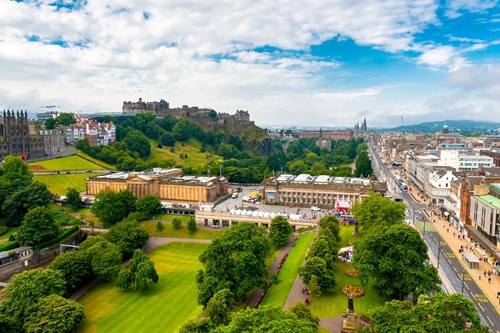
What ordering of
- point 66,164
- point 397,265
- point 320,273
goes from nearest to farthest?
point 397,265 < point 320,273 < point 66,164

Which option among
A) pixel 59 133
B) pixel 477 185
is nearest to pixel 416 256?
pixel 477 185

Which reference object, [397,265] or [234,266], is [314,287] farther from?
[234,266]

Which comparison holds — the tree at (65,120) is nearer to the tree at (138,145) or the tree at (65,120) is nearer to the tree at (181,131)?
the tree at (138,145)

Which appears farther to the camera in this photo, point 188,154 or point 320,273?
point 188,154

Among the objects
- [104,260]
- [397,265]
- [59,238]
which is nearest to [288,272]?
Answer: [397,265]

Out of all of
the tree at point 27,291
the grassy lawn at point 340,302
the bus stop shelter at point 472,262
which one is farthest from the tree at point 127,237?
the bus stop shelter at point 472,262

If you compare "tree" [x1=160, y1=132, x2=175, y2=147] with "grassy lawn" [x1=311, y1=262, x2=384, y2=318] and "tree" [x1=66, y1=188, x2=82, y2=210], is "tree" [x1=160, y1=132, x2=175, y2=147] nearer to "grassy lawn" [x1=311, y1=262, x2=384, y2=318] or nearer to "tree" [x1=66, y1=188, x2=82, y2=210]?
"tree" [x1=66, y1=188, x2=82, y2=210]
